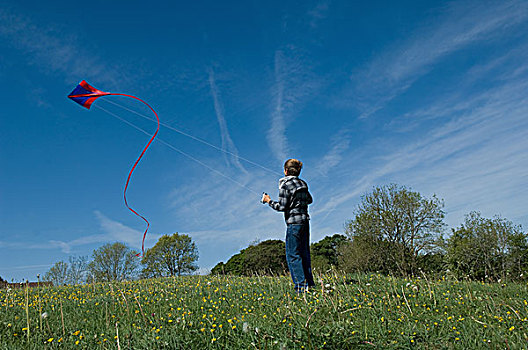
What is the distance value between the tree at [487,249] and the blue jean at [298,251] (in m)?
26.4

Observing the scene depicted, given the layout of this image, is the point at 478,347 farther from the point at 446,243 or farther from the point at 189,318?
the point at 446,243

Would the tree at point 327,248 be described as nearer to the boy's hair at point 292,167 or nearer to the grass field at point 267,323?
the boy's hair at point 292,167

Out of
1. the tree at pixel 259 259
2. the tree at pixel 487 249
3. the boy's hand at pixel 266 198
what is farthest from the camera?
the tree at pixel 259 259

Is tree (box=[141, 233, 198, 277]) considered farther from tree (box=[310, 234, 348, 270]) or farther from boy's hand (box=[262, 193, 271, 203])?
boy's hand (box=[262, 193, 271, 203])

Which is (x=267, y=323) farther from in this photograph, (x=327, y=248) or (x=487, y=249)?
(x=327, y=248)

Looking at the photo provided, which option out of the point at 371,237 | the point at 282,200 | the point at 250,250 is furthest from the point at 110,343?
the point at 250,250

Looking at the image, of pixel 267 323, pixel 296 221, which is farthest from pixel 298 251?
pixel 267 323

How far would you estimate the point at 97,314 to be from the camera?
6.81m

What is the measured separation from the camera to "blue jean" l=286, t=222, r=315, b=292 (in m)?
7.80

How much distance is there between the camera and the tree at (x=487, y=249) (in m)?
30.1

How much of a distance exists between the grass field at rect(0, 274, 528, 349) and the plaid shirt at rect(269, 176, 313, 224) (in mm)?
1577

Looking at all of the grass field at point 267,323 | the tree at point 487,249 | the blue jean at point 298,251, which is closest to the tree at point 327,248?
the tree at point 487,249

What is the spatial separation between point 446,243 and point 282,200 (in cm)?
2924

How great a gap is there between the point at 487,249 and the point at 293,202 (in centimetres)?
3047
